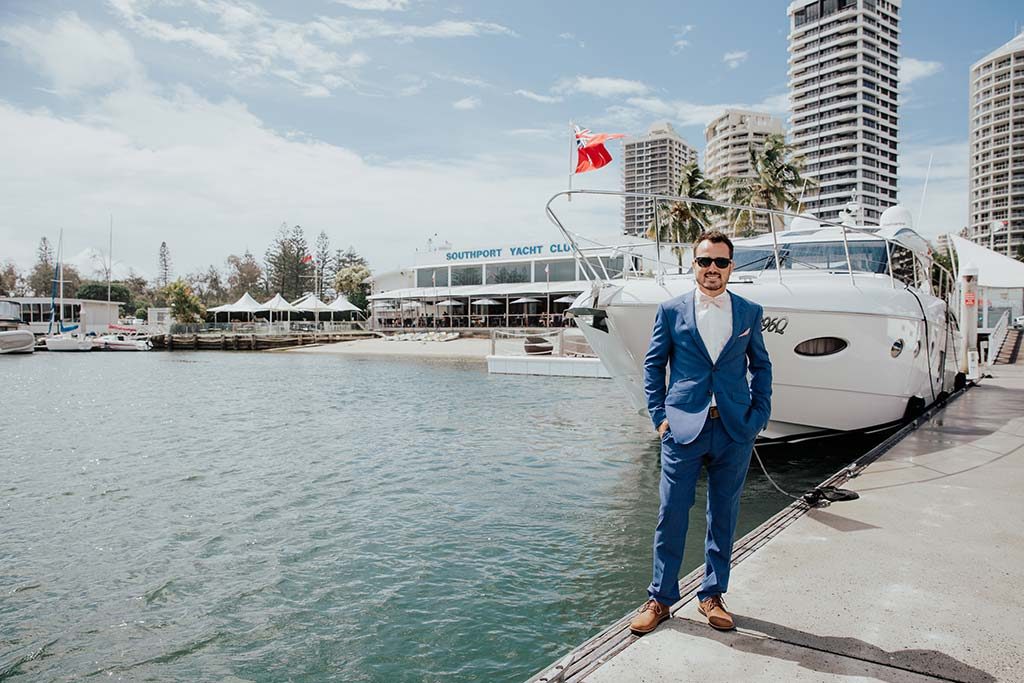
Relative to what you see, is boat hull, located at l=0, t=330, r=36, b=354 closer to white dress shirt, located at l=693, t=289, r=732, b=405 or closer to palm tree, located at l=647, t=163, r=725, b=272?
palm tree, located at l=647, t=163, r=725, b=272

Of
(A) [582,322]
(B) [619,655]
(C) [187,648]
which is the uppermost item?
(A) [582,322]

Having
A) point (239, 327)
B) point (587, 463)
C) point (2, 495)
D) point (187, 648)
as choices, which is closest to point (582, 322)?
point (587, 463)

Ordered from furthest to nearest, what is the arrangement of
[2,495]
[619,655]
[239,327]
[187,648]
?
[239,327]
[2,495]
[187,648]
[619,655]

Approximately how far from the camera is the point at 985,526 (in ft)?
16.1

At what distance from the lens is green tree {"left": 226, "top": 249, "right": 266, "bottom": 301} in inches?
4131

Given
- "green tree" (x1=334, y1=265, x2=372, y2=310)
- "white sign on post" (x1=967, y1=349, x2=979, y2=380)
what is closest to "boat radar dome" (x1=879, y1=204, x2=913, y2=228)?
"white sign on post" (x1=967, y1=349, x2=979, y2=380)

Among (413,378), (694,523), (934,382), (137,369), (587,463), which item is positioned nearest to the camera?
(694,523)

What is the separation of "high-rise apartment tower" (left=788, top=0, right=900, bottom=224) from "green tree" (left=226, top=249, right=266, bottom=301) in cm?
8563

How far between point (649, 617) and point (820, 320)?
5857mm

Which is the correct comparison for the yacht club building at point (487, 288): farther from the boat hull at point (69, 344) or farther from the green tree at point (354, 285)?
the boat hull at point (69, 344)

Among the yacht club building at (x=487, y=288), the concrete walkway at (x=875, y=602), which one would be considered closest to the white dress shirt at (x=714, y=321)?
the concrete walkway at (x=875, y=602)

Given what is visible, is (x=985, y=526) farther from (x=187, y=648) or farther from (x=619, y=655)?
(x=187, y=648)

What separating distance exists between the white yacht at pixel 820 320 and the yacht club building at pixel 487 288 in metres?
40.4

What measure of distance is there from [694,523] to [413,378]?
2121cm
